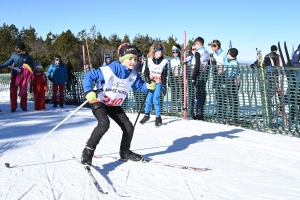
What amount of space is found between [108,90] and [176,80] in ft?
15.7

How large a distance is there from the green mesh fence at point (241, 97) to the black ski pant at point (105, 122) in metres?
3.62

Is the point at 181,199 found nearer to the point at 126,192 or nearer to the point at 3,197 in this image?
the point at 126,192

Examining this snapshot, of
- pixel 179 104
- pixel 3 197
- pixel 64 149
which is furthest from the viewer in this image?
pixel 179 104

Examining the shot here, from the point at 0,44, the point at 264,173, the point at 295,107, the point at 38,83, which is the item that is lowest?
the point at 264,173

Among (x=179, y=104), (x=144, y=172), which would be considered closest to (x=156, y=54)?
(x=179, y=104)

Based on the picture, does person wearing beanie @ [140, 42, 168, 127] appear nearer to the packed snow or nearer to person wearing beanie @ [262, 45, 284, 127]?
the packed snow

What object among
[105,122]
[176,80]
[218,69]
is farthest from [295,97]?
[105,122]

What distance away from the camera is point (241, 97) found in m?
8.02

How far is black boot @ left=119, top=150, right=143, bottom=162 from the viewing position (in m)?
4.79

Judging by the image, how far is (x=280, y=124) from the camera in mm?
7219

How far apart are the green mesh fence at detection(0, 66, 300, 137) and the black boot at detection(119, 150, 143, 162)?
3.53 metres

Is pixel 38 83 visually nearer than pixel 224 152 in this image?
No

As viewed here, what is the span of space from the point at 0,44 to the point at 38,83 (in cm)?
3959

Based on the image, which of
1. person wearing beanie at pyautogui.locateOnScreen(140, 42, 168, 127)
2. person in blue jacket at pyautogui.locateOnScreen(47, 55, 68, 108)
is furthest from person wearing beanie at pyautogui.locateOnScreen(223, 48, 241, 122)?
person in blue jacket at pyautogui.locateOnScreen(47, 55, 68, 108)
